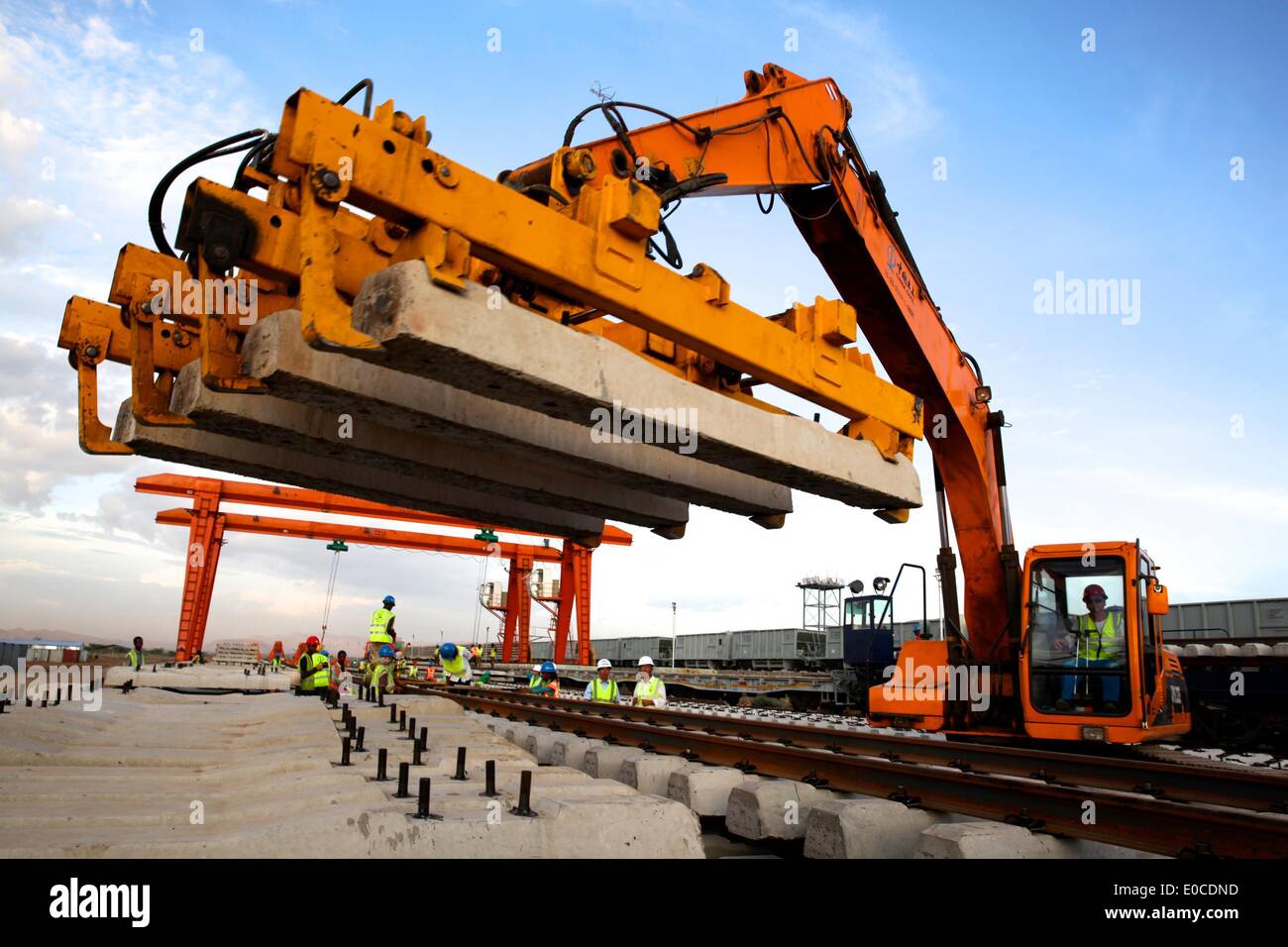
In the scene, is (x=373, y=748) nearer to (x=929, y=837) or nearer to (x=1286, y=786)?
(x=929, y=837)

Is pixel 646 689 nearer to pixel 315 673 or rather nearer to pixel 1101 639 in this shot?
pixel 315 673

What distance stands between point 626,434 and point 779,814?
5.83 feet

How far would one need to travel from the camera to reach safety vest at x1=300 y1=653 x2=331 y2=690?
1033 cm

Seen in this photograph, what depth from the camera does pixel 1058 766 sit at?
5.30 m

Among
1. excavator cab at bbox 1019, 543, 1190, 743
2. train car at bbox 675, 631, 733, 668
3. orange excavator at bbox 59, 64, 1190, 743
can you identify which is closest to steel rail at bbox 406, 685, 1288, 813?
excavator cab at bbox 1019, 543, 1190, 743

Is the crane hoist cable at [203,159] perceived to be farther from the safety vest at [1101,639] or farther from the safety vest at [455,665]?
the safety vest at [455,665]

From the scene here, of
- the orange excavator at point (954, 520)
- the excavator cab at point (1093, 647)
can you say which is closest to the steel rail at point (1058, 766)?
the excavator cab at point (1093, 647)

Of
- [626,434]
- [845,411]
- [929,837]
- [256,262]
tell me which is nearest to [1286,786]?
[929,837]

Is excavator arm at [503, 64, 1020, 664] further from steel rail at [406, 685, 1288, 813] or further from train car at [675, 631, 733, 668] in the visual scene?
train car at [675, 631, 733, 668]

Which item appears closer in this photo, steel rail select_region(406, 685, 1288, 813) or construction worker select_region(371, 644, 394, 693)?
steel rail select_region(406, 685, 1288, 813)

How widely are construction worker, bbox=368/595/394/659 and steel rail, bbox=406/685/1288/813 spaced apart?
4910mm

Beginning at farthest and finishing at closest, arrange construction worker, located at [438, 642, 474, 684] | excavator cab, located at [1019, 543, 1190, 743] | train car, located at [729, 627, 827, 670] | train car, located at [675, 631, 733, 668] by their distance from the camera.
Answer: train car, located at [675, 631, 733, 668]
train car, located at [729, 627, 827, 670]
construction worker, located at [438, 642, 474, 684]
excavator cab, located at [1019, 543, 1190, 743]

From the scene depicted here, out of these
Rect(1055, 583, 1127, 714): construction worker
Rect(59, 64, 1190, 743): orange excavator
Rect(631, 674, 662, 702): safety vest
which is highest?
Rect(59, 64, 1190, 743): orange excavator

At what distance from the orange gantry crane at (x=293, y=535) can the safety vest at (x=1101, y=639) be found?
56.7 feet
